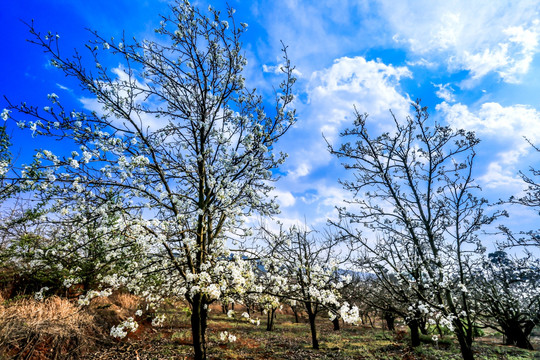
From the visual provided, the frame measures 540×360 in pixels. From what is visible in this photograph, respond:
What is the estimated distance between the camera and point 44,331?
782 cm

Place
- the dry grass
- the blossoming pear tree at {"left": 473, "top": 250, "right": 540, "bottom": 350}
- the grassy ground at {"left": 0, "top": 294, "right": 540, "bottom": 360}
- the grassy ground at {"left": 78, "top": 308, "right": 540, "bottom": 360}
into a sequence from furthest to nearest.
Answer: the blossoming pear tree at {"left": 473, "top": 250, "right": 540, "bottom": 350} → the grassy ground at {"left": 78, "top": 308, "right": 540, "bottom": 360} → the grassy ground at {"left": 0, "top": 294, "right": 540, "bottom": 360} → the dry grass

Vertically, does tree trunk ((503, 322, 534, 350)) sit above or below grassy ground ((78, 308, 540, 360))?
below

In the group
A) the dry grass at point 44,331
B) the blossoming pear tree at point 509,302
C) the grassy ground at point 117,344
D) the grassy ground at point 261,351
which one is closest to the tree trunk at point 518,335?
the blossoming pear tree at point 509,302

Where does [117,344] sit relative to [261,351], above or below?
above

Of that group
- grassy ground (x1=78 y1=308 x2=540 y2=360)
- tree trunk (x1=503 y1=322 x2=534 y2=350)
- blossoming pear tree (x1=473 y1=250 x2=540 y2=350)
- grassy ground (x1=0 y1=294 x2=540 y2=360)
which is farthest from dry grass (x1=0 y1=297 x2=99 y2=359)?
tree trunk (x1=503 y1=322 x2=534 y2=350)

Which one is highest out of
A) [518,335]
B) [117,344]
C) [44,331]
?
[44,331]

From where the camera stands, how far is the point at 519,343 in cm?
1709

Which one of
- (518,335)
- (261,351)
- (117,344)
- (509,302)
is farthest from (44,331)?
(518,335)

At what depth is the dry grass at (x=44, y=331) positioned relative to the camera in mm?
7137

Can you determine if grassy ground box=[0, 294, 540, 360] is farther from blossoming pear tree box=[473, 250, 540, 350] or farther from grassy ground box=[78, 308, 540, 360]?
blossoming pear tree box=[473, 250, 540, 350]

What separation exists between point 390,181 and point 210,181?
5594 mm

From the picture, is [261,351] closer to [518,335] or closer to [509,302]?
[509,302]

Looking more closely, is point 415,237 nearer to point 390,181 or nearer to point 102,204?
point 390,181

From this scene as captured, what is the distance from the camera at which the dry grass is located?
714 centimetres
